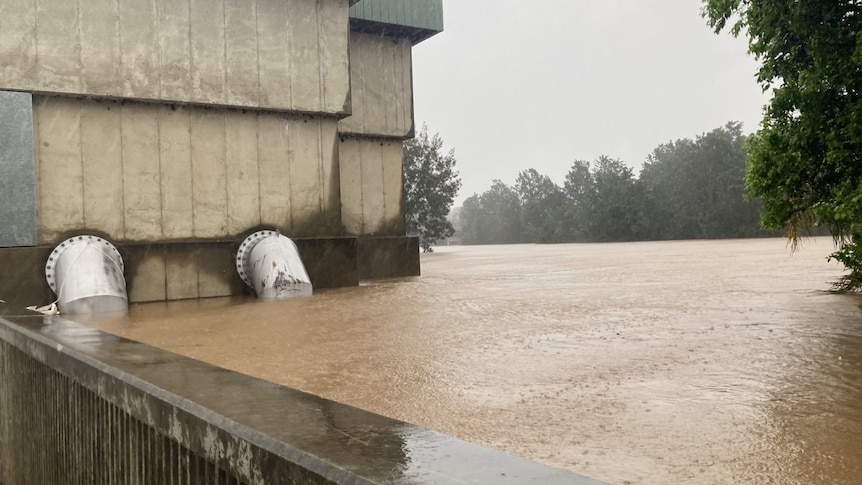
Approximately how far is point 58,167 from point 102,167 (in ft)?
1.97

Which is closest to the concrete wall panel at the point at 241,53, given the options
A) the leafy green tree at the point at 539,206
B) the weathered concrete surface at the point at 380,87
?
the weathered concrete surface at the point at 380,87

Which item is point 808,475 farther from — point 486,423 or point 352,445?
point 352,445

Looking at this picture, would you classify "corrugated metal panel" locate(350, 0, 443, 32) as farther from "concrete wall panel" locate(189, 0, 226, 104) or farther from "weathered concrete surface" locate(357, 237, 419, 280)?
"weathered concrete surface" locate(357, 237, 419, 280)

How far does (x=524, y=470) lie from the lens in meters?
1.15

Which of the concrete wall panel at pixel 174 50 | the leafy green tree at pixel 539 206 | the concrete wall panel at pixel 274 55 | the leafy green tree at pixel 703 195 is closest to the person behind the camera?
the concrete wall panel at pixel 174 50

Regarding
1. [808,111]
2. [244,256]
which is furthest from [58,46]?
[808,111]

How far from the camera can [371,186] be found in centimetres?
1623

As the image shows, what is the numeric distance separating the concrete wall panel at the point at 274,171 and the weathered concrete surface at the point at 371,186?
3280mm

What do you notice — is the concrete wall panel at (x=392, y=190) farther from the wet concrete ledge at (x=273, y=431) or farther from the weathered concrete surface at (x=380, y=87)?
the wet concrete ledge at (x=273, y=431)

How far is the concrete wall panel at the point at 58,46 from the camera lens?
10.1m

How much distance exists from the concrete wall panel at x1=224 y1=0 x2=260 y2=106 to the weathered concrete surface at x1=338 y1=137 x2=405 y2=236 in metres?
3.85

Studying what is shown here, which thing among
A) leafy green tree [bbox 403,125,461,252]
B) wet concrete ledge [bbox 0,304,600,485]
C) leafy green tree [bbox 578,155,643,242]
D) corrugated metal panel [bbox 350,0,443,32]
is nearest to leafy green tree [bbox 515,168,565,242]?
leafy green tree [bbox 578,155,643,242]

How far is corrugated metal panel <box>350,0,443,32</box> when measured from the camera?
1595cm

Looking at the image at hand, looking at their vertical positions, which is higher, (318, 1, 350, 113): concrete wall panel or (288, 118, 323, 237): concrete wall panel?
(318, 1, 350, 113): concrete wall panel
